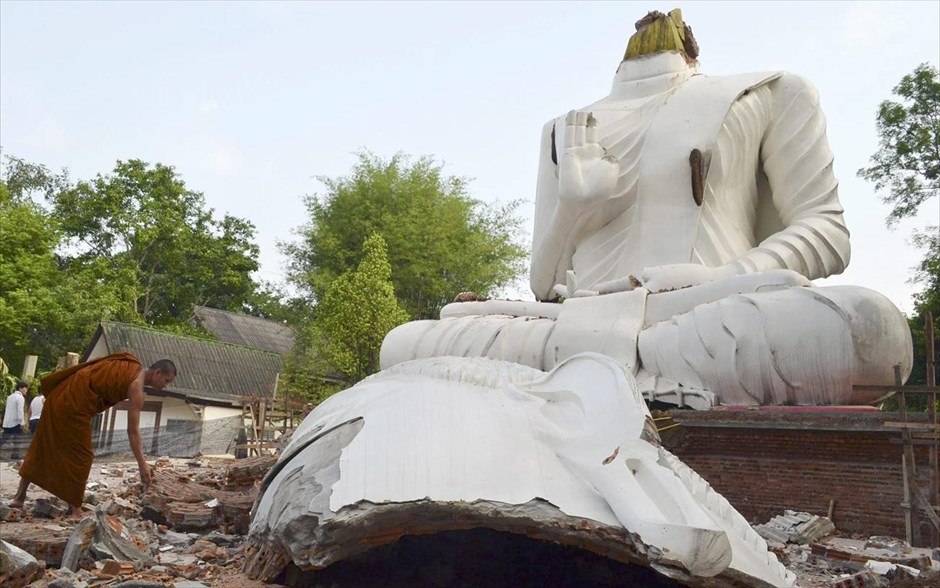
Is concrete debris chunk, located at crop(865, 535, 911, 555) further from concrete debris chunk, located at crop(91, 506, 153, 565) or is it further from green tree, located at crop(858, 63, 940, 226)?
green tree, located at crop(858, 63, 940, 226)

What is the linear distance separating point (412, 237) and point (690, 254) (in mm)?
17008

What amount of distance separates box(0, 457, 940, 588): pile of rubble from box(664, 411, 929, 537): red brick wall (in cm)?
16

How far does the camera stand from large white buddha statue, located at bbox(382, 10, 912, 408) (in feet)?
14.2

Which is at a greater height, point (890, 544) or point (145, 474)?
point (145, 474)

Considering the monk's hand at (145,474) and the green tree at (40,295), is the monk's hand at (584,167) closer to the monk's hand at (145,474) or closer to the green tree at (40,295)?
the monk's hand at (145,474)

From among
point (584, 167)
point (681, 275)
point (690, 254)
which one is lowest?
point (681, 275)

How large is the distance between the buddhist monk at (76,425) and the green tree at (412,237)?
1742 centimetres

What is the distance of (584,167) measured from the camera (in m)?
5.79

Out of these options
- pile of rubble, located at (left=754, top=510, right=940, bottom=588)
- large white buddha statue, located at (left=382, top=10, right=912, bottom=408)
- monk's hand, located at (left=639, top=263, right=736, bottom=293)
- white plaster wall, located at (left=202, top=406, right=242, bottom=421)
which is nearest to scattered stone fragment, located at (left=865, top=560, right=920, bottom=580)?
pile of rubble, located at (left=754, top=510, right=940, bottom=588)

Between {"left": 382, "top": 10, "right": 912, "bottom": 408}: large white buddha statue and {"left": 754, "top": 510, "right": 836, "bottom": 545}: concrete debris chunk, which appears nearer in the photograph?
{"left": 754, "top": 510, "right": 836, "bottom": 545}: concrete debris chunk

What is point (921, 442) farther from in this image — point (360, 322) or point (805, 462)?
point (360, 322)

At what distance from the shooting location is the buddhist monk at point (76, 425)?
161 inches

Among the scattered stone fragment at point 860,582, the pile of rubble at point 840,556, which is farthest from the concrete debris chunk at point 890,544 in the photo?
the scattered stone fragment at point 860,582

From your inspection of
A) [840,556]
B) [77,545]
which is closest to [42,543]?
[77,545]
